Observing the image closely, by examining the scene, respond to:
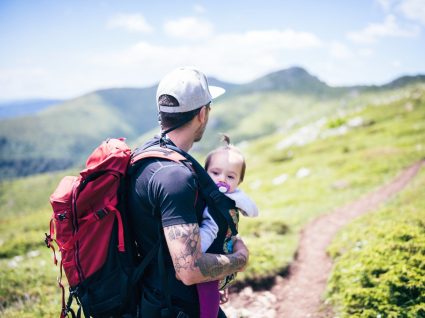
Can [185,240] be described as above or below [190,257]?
above

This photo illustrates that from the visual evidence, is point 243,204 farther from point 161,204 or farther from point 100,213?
point 100,213

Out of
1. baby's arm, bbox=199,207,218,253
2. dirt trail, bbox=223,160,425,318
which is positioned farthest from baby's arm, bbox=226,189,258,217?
dirt trail, bbox=223,160,425,318

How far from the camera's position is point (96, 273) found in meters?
3.90

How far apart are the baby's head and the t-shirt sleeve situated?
1.81 meters

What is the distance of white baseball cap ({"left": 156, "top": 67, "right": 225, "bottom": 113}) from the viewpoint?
3.98 metres

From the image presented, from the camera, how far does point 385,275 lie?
26.3ft

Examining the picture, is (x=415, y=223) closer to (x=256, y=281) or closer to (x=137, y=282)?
(x=256, y=281)

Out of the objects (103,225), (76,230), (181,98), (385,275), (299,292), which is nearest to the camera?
(76,230)

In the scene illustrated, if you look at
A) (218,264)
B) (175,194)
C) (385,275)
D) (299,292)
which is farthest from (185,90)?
(299,292)

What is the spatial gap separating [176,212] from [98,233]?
1036mm

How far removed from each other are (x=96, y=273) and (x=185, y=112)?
216 centimetres

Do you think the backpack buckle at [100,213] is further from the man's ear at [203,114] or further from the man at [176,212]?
the man's ear at [203,114]

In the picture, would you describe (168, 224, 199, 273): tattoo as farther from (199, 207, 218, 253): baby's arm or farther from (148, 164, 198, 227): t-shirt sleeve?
(199, 207, 218, 253): baby's arm

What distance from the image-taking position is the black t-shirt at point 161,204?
3482mm
